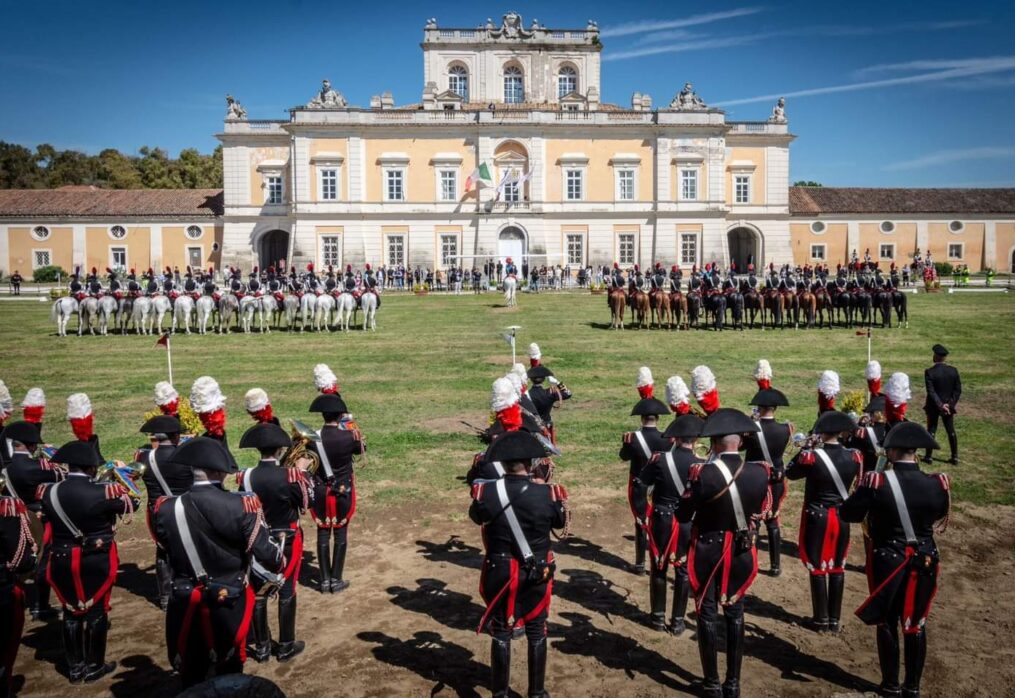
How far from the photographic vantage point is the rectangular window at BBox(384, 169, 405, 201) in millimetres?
48938

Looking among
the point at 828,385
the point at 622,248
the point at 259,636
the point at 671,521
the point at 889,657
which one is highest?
the point at 622,248

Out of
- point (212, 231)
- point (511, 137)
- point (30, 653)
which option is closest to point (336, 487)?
point (30, 653)

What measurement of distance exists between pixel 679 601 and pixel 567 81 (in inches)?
2081

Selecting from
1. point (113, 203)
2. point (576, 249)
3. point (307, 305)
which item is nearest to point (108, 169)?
point (113, 203)

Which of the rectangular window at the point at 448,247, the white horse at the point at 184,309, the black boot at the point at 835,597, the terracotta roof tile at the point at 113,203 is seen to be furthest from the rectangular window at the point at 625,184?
the black boot at the point at 835,597

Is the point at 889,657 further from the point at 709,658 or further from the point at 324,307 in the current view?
the point at 324,307

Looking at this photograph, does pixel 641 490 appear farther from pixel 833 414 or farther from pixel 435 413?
pixel 435 413

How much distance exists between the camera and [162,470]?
6777mm

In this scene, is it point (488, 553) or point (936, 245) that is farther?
point (936, 245)

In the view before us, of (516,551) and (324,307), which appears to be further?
(324,307)

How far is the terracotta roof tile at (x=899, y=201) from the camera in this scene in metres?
53.3

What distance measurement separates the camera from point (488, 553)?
556 cm

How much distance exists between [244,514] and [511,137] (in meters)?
45.5

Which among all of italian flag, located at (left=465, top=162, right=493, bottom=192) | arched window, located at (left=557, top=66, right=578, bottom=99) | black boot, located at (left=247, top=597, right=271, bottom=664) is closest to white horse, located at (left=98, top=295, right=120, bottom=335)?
black boot, located at (left=247, top=597, right=271, bottom=664)
